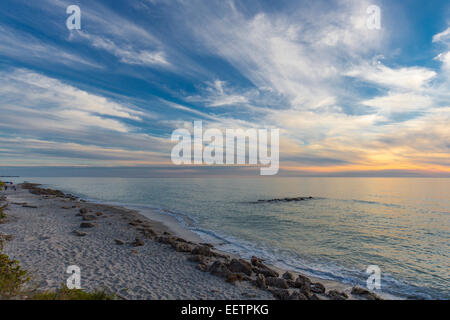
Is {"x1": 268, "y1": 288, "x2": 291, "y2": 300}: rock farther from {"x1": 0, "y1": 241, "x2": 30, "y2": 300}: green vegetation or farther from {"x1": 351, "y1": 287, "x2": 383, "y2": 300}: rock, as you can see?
{"x1": 0, "y1": 241, "x2": 30, "y2": 300}: green vegetation

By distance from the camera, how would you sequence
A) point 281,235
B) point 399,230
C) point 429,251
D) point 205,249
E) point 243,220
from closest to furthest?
point 205,249 → point 429,251 → point 281,235 → point 399,230 → point 243,220

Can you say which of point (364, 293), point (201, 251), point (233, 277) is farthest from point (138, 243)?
point (364, 293)

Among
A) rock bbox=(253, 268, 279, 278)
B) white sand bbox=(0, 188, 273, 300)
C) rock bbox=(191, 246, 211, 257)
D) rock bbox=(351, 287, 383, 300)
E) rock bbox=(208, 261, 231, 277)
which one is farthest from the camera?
rock bbox=(191, 246, 211, 257)

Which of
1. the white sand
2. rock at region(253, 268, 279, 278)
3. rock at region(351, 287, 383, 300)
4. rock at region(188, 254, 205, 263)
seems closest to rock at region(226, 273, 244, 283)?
the white sand

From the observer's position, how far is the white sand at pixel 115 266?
10.3m

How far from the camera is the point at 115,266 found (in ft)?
42.2

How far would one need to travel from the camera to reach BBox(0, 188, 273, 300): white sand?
33.8 ft

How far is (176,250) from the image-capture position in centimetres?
1691

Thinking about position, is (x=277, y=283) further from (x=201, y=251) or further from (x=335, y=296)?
(x=201, y=251)

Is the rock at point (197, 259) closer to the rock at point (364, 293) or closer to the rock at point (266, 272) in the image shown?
the rock at point (266, 272)

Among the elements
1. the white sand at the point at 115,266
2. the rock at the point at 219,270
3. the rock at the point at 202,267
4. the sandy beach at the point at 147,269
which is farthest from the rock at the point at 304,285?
the rock at the point at 202,267
